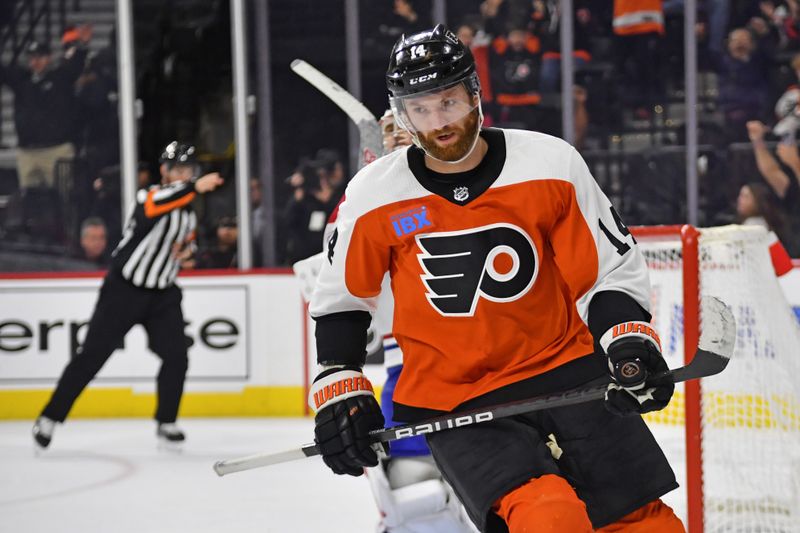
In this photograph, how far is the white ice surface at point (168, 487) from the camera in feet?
11.8

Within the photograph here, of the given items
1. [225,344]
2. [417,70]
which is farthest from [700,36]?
[417,70]

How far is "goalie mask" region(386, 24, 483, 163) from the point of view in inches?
71.8

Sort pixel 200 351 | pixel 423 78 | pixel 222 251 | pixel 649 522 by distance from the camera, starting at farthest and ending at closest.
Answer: pixel 222 251 < pixel 200 351 < pixel 423 78 < pixel 649 522

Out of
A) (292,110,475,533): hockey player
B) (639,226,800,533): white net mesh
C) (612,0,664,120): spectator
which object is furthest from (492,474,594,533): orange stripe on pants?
(612,0,664,120): spectator

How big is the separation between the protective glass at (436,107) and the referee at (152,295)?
3.10m

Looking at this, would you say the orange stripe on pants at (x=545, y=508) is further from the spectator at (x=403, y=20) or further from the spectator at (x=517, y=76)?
the spectator at (x=403, y=20)

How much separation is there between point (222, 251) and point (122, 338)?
1290mm

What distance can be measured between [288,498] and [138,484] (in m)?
0.64

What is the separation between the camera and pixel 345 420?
1.85 meters

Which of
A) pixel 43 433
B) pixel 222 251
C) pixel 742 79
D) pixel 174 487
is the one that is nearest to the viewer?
pixel 174 487

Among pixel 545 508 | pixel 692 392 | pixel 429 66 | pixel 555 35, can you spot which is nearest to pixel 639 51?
pixel 555 35

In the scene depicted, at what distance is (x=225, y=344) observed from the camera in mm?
5824

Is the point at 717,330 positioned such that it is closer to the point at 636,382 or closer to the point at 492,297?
the point at 636,382

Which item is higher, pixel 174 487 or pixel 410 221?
pixel 410 221
